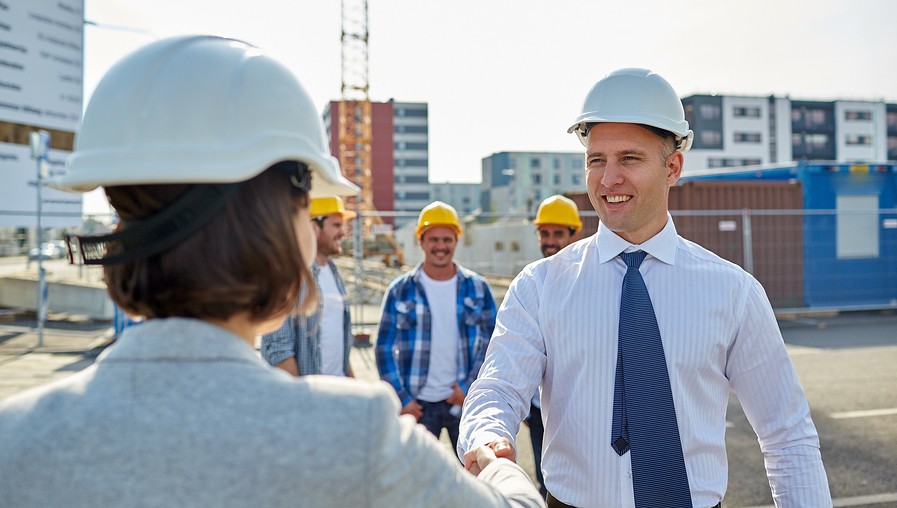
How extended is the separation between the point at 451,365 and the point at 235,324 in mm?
3673

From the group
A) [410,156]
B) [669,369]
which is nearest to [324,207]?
[669,369]

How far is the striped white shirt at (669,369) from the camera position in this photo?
202 centimetres

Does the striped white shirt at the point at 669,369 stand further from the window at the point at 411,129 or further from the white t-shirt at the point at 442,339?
the window at the point at 411,129

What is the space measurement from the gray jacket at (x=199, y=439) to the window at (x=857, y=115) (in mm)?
79815

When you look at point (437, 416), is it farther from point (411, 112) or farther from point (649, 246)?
Answer: point (411, 112)

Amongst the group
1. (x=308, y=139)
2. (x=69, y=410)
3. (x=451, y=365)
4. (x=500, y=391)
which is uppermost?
(x=308, y=139)

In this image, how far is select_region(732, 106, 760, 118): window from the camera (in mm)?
67938

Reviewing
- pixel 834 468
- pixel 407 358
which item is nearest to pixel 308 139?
pixel 407 358

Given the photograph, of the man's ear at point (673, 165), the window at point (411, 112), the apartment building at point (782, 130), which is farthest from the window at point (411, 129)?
the man's ear at point (673, 165)

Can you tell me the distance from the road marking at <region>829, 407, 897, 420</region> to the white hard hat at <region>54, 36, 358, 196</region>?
7092mm

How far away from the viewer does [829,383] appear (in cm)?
814

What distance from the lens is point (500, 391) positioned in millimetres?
2113

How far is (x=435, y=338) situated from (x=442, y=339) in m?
0.05

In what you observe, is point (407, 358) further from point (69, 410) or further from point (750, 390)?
point (69, 410)
